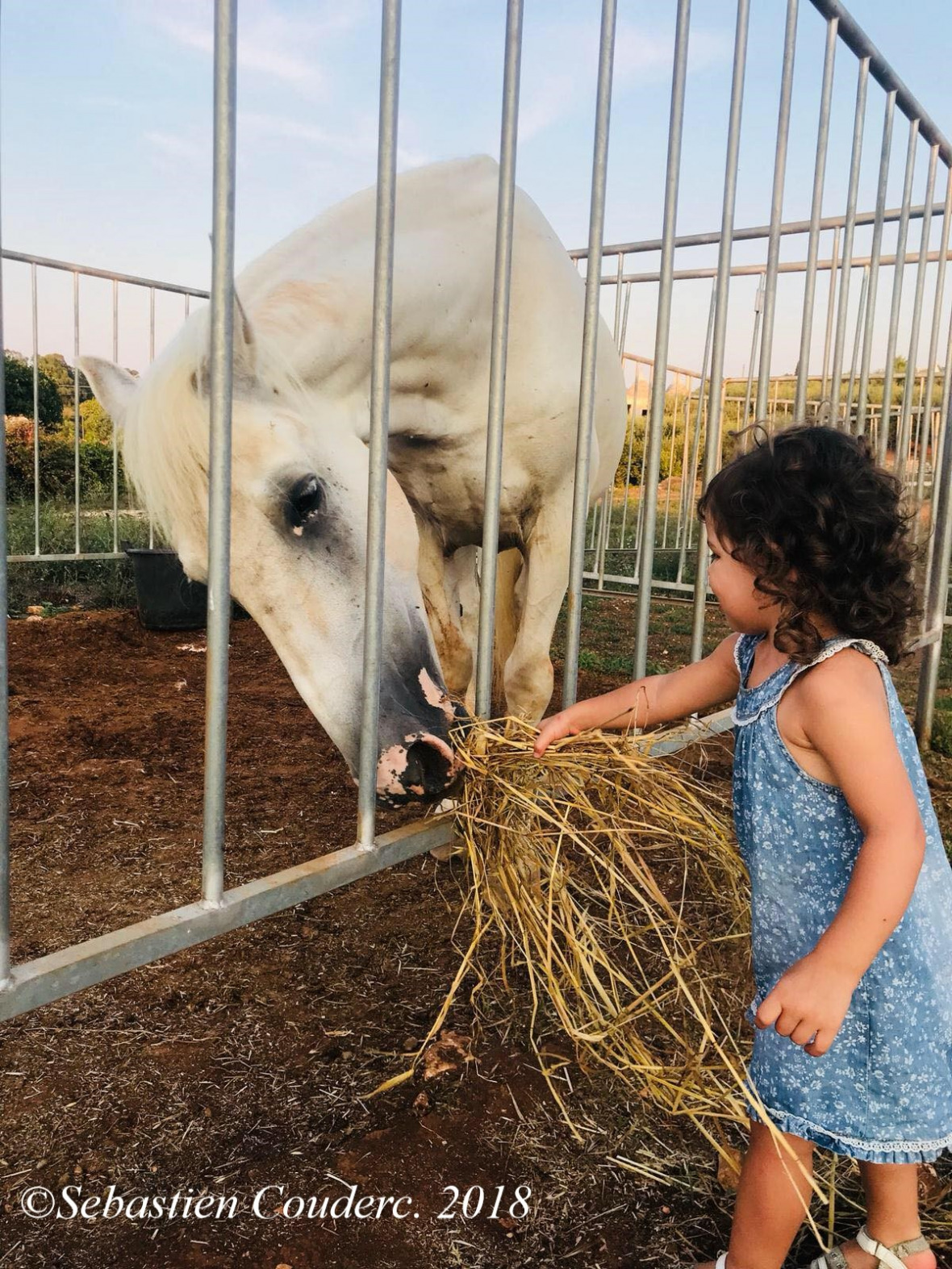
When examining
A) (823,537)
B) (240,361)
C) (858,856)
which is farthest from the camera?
(240,361)

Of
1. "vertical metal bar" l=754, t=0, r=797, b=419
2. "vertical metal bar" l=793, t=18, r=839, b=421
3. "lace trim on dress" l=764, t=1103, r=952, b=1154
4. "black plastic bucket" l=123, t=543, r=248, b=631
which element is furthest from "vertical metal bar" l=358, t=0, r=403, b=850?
"black plastic bucket" l=123, t=543, r=248, b=631

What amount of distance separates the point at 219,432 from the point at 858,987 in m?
1.10

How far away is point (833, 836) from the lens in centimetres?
122

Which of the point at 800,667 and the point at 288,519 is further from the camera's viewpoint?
the point at 288,519

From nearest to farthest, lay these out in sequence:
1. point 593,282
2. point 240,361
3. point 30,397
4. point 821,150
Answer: point 593,282 < point 240,361 < point 821,150 < point 30,397

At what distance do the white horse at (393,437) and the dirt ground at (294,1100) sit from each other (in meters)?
0.58

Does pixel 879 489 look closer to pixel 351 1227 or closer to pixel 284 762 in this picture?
pixel 351 1227

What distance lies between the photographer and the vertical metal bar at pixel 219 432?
3.62 feet

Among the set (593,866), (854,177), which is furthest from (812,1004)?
(854,177)

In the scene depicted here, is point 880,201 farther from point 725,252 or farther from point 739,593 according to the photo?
point 739,593

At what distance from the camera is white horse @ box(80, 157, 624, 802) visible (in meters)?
1.79

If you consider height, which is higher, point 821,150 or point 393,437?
point 821,150

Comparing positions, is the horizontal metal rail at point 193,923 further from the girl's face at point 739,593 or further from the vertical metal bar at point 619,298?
the vertical metal bar at point 619,298

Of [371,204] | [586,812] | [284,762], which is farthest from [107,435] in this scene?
Result: [586,812]
